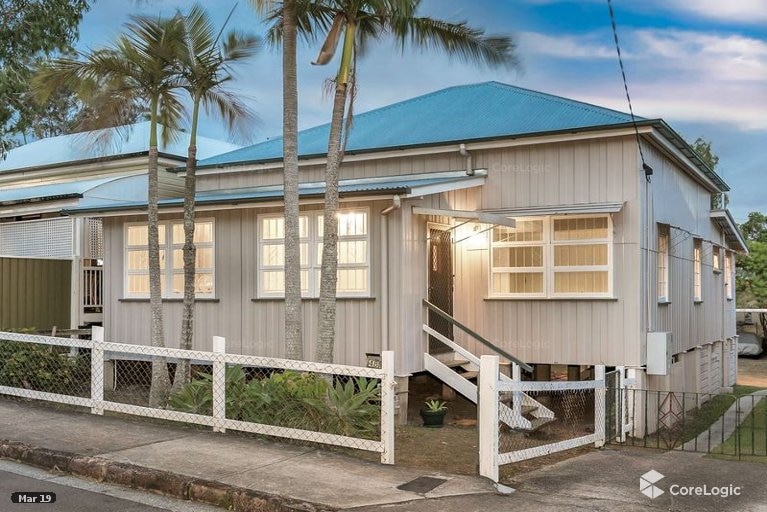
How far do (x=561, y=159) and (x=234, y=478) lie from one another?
27.6 feet

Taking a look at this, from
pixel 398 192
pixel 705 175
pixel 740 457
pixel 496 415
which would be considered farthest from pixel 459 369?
pixel 705 175

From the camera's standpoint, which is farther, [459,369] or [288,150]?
[459,369]

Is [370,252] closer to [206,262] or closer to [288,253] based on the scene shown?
[288,253]

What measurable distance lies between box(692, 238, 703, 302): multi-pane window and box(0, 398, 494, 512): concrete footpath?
1219 cm

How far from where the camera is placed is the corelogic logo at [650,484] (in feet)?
23.0

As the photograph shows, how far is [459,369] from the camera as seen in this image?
13.3 m

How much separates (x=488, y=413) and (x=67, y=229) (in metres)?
12.0

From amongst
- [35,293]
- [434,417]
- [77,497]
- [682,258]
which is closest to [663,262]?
[682,258]

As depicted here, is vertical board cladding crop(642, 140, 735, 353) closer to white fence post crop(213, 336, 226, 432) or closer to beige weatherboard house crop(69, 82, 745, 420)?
beige weatherboard house crop(69, 82, 745, 420)

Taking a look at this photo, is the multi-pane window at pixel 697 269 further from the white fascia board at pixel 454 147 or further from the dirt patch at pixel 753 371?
the dirt patch at pixel 753 371

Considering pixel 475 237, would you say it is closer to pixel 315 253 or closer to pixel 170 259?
pixel 315 253

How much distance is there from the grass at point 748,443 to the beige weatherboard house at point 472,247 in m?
1.45

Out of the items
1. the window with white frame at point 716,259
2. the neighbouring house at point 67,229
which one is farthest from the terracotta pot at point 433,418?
the window with white frame at point 716,259
